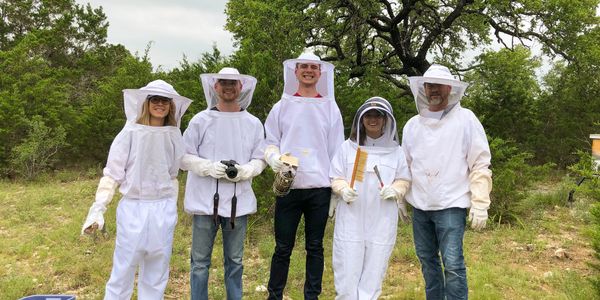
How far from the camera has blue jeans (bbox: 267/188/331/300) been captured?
3.34 meters

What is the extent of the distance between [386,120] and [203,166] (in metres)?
1.43

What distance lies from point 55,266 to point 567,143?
12491mm

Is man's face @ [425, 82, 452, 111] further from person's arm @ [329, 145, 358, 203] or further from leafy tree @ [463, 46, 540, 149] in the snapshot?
leafy tree @ [463, 46, 540, 149]

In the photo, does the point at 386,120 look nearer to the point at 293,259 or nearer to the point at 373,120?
the point at 373,120

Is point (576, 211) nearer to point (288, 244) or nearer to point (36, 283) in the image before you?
point (288, 244)

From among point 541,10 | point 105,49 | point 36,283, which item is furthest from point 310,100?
point 105,49

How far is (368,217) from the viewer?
10.4ft

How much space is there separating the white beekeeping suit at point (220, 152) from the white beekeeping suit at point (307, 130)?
162mm

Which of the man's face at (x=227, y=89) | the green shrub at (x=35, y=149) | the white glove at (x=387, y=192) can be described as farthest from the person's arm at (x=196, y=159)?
the green shrub at (x=35, y=149)

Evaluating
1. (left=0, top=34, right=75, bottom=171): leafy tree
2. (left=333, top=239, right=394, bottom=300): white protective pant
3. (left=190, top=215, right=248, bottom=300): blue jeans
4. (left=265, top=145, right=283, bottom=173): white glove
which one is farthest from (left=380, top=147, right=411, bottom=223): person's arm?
(left=0, top=34, right=75, bottom=171): leafy tree

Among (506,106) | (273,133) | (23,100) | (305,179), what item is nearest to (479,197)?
(305,179)

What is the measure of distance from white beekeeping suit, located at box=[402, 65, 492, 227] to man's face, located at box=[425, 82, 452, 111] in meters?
0.03

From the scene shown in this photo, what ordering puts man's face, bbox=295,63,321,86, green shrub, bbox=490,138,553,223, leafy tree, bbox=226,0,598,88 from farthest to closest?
leafy tree, bbox=226,0,598,88, green shrub, bbox=490,138,553,223, man's face, bbox=295,63,321,86

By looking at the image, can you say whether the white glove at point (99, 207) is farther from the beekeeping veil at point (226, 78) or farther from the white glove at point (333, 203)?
the white glove at point (333, 203)
